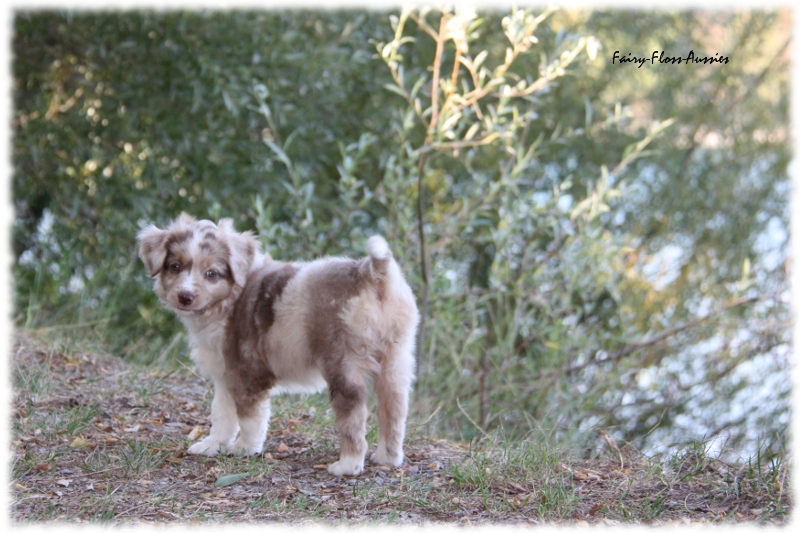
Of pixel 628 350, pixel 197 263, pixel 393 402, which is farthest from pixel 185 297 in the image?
pixel 628 350

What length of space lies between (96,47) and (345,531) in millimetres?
5427

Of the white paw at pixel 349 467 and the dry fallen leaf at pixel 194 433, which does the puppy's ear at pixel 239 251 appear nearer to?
the dry fallen leaf at pixel 194 433

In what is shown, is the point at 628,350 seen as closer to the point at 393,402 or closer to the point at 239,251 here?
the point at 393,402

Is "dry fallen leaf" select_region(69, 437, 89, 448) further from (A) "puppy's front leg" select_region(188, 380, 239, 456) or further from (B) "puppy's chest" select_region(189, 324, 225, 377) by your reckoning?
(B) "puppy's chest" select_region(189, 324, 225, 377)

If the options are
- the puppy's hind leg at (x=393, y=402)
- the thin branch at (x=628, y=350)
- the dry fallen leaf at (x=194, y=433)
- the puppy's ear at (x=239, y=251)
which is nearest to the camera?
the puppy's hind leg at (x=393, y=402)

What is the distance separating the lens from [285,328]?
4.67 metres

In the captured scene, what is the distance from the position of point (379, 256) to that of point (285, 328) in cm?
68

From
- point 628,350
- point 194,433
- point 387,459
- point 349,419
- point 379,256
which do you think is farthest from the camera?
point 628,350

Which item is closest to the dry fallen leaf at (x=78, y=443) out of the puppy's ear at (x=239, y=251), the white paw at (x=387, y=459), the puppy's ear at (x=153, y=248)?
the puppy's ear at (x=153, y=248)

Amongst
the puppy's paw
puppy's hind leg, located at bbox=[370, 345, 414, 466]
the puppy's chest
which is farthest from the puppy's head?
puppy's hind leg, located at bbox=[370, 345, 414, 466]

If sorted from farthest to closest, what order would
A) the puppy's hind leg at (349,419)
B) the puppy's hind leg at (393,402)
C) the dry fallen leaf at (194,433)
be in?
the dry fallen leaf at (194,433)
the puppy's hind leg at (393,402)
the puppy's hind leg at (349,419)

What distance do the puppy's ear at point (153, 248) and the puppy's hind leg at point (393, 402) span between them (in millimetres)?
1383

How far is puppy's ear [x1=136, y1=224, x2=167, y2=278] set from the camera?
4.95 meters

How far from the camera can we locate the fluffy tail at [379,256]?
14.4 ft
